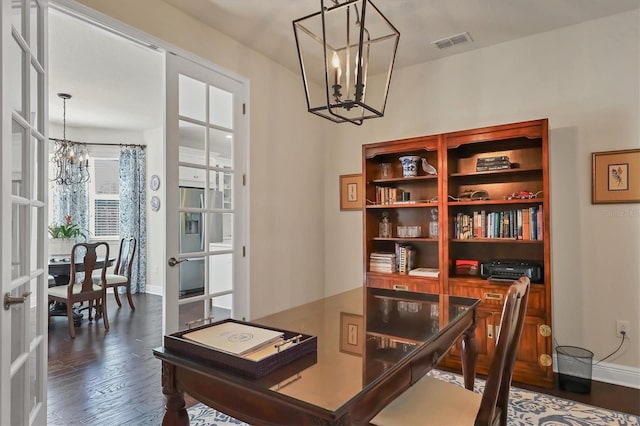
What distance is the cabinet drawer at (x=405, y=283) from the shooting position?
3.23m

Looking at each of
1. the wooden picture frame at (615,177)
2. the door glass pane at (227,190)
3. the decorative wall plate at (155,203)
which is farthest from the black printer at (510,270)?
the decorative wall plate at (155,203)

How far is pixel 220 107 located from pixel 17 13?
172cm

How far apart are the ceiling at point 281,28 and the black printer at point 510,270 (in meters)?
1.90

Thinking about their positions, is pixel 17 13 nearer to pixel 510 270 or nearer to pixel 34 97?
pixel 34 97

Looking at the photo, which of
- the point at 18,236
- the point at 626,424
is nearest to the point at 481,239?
the point at 626,424

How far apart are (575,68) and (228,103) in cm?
284

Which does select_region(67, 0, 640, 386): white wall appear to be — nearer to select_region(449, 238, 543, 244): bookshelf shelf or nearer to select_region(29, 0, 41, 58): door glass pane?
select_region(449, 238, 543, 244): bookshelf shelf

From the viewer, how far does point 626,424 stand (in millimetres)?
2242

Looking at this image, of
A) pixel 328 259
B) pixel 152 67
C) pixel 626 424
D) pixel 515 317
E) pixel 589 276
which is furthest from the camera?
pixel 328 259

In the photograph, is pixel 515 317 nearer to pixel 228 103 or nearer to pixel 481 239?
pixel 481 239

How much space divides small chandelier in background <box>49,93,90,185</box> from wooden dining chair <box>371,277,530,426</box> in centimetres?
518

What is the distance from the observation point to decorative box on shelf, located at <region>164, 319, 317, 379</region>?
3.40 feet

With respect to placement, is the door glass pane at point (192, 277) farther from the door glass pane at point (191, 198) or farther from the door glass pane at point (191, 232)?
the door glass pane at point (191, 198)

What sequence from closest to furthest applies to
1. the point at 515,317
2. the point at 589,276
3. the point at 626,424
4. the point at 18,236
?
the point at 515,317, the point at 18,236, the point at 626,424, the point at 589,276
